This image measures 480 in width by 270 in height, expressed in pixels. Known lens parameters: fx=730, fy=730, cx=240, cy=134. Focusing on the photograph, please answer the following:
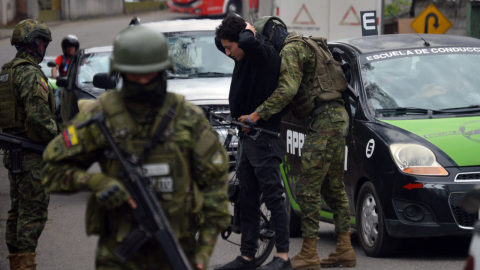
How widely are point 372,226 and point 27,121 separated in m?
2.88

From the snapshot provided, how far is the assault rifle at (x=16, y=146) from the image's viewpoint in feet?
17.4

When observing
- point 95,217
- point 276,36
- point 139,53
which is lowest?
point 95,217

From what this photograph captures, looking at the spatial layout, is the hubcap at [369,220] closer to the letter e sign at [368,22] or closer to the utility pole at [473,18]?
the letter e sign at [368,22]

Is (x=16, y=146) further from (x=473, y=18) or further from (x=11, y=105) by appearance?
(x=473, y=18)

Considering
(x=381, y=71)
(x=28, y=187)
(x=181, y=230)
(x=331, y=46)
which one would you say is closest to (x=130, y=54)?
(x=181, y=230)

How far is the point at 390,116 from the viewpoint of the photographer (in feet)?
20.5

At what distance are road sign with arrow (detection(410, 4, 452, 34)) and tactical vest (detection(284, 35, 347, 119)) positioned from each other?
7843 mm

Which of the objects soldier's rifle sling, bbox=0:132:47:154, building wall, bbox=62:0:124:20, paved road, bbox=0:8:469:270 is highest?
soldier's rifle sling, bbox=0:132:47:154

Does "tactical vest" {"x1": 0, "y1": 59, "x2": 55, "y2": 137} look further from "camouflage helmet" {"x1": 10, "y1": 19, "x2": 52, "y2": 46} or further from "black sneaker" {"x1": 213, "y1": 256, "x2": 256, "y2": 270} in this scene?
"black sneaker" {"x1": 213, "y1": 256, "x2": 256, "y2": 270}

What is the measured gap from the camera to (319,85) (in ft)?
18.6

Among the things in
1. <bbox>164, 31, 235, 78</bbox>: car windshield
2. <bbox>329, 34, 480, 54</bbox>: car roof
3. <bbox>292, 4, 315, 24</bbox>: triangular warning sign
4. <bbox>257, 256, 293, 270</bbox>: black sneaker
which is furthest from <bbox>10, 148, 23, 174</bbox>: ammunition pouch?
<bbox>292, 4, 315, 24</bbox>: triangular warning sign

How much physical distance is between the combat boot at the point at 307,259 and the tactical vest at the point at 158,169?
2.76m

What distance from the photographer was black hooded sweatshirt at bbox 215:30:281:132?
532 cm

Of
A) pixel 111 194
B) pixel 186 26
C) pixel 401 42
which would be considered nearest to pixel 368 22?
pixel 186 26
